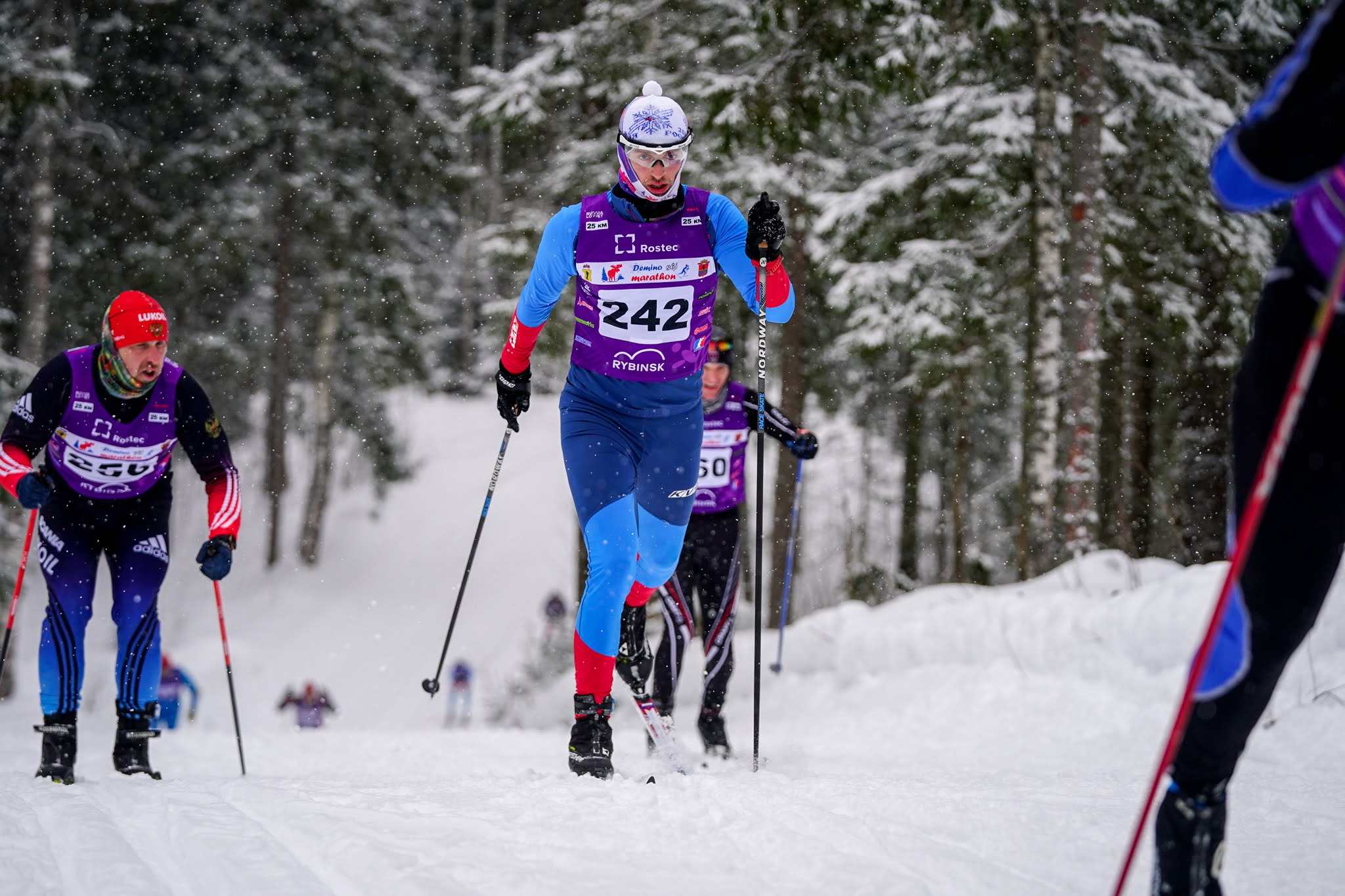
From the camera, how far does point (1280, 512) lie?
2.06 metres

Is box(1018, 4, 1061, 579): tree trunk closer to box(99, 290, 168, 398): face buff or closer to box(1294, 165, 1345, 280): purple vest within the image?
box(99, 290, 168, 398): face buff

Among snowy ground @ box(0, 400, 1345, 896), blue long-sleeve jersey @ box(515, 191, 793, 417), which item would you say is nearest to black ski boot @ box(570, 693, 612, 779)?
snowy ground @ box(0, 400, 1345, 896)

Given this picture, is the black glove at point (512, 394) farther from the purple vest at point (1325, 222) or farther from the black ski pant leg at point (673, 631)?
the purple vest at point (1325, 222)

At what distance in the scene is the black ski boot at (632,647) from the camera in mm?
4945

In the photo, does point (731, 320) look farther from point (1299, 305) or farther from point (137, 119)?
point (1299, 305)

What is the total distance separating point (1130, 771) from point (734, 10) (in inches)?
458

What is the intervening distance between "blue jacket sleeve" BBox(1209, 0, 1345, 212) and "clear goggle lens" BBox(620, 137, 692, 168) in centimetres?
259

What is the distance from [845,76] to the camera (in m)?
12.9

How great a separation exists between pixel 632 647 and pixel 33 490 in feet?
8.74

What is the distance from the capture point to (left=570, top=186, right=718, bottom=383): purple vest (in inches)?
174

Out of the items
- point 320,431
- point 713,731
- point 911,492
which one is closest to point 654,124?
point 713,731

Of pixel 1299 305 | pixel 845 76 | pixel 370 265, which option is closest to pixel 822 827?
pixel 1299 305

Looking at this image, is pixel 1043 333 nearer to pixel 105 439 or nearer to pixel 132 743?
pixel 105 439

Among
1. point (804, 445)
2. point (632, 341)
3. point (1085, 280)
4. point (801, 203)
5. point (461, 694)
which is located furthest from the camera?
point (461, 694)
